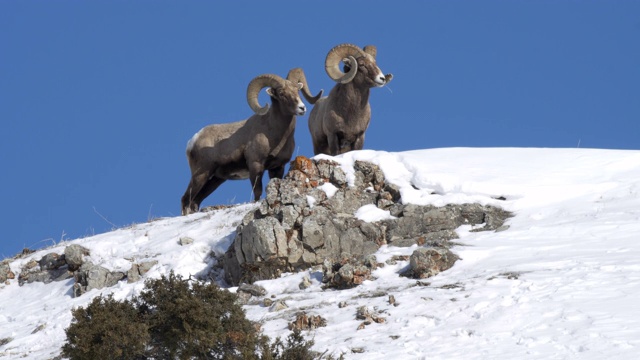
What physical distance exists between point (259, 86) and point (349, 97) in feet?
6.30

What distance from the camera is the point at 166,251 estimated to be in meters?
14.1

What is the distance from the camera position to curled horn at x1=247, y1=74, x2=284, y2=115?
18422 mm

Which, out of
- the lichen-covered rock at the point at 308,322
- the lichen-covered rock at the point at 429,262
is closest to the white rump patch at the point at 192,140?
the lichen-covered rock at the point at 429,262

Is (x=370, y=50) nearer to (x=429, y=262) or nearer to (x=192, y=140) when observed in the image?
(x=192, y=140)

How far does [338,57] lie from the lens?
1811cm

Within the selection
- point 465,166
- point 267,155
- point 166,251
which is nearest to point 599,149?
point 465,166

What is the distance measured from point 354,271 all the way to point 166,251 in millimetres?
3501

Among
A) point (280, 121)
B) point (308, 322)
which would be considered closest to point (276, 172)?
point (280, 121)

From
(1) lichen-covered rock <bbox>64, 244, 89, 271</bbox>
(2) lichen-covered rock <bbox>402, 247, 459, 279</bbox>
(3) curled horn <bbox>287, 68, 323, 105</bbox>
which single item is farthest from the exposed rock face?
(3) curled horn <bbox>287, 68, 323, 105</bbox>

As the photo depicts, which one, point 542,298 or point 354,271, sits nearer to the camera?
point 542,298

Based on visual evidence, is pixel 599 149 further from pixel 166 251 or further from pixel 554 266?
pixel 166 251

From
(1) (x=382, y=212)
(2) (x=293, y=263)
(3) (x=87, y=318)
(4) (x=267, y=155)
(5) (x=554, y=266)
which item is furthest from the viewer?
(4) (x=267, y=155)

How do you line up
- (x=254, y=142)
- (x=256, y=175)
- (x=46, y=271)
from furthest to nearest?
1. (x=254, y=142)
2. (x=256, y=175)
3. (x=46, y=271)

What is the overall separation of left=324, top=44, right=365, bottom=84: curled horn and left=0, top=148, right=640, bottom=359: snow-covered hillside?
7.80 ft
